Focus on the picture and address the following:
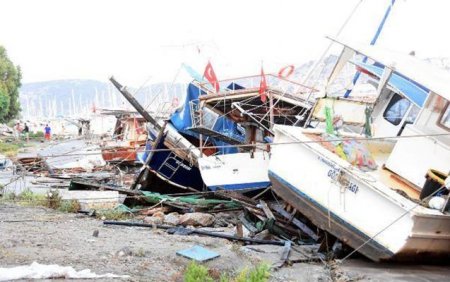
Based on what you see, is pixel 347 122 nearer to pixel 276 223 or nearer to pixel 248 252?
pixel 276 223

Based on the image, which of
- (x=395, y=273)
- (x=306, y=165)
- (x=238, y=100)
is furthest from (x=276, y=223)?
(x=238, y=100)

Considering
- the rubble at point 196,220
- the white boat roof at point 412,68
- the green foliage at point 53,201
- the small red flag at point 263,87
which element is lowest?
the green foliage at point 53,201

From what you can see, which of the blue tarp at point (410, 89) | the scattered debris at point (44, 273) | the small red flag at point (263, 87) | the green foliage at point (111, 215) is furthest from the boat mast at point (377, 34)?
the scattered debris at point (44, 273)

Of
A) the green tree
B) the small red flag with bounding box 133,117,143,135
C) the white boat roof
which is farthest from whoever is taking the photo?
the green tree

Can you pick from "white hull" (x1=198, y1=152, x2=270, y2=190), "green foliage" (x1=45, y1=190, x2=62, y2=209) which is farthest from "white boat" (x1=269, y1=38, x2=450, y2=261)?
"green foliage" (x1=45, y1=190, x2=62, y2=209)

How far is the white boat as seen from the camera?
6.34 meters

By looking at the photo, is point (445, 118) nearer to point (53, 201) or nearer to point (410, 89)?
point (410, 89)

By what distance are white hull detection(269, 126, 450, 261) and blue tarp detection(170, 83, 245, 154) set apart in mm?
5338

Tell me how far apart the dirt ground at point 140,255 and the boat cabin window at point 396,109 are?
3.08 metres

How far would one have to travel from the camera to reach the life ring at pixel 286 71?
11.3 metres

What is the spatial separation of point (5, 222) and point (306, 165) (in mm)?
4935

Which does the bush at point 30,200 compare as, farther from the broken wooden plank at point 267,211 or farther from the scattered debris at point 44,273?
the scattered debris at point 44,273

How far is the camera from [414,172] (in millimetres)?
7199

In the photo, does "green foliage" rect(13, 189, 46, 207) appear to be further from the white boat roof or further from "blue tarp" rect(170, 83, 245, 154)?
the white boat roof
